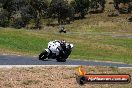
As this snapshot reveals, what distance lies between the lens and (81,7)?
130 m

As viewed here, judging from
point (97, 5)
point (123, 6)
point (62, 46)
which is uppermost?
point (62, 46)

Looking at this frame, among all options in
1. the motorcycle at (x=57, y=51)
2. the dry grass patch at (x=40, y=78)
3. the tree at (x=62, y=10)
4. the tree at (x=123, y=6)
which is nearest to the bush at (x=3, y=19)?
the tree at (x=62, y=10)

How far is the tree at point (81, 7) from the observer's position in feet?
426

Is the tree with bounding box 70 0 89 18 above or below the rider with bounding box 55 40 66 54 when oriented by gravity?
below

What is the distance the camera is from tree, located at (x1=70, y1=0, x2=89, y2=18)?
130 m

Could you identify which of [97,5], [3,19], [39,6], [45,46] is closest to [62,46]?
[45,46]

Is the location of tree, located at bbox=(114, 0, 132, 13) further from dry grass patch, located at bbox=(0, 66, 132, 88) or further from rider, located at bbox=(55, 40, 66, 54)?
dry grass patch, located at bbox=(0, 66, 132, 88)

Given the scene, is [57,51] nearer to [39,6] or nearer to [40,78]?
[40,78]

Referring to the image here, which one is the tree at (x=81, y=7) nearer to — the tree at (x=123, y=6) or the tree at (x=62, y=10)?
the tree at (x=62, y=10)

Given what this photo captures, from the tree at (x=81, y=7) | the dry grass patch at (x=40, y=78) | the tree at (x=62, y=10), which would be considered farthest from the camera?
the tree at (x=81, y=7)

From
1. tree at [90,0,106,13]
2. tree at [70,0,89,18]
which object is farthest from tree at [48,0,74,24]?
tree at [90,0,106,13]

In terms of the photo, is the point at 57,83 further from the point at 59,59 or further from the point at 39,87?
the point at 59,59

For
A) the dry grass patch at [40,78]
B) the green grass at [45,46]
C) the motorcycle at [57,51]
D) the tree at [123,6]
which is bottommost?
the tree at [123,6]

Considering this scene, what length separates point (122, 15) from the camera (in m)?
130
